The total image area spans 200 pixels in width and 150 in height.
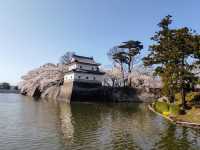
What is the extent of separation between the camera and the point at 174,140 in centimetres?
1811

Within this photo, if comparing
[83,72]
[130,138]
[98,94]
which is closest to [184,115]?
[130,138]

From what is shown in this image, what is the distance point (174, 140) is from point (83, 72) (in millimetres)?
48420

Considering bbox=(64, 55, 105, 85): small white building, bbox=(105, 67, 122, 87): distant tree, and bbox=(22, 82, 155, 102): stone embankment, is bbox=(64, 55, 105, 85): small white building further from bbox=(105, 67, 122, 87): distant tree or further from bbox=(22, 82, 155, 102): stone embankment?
bbox=(105, 67, 122, 87): distant tree

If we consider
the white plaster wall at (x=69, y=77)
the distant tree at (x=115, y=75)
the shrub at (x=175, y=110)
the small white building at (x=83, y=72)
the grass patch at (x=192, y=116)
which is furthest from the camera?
the distant tree at (x=115, y=75)

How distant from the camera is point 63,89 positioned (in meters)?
68.7

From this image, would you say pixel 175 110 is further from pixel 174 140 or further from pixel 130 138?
pixel 130 138

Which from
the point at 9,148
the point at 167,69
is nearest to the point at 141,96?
the point at 167,69

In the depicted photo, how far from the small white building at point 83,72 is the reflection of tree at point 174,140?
145ft

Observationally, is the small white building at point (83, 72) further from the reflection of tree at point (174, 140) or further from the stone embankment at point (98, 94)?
the reflection of tree at point (174, 140)

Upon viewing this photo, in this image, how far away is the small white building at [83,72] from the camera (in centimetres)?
6469

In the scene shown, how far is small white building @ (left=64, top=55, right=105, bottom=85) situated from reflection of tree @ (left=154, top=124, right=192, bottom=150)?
4425cm

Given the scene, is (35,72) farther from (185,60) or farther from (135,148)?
(135,148)

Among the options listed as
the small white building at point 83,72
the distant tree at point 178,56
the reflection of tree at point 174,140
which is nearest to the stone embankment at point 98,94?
the small white building at point 83,72

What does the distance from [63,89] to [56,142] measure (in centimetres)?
5281
